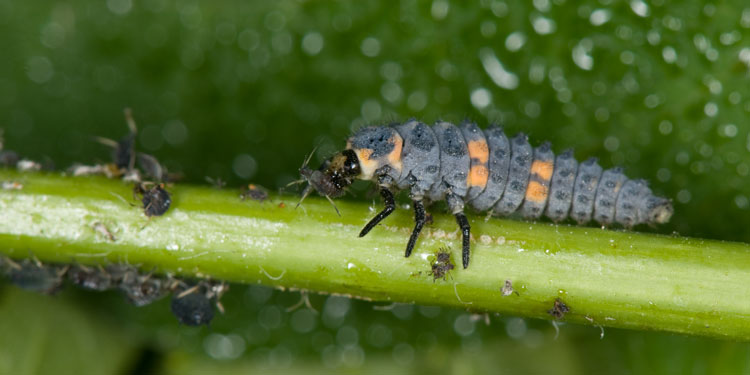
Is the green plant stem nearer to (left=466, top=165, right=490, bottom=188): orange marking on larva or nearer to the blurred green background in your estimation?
(left=466, top=165, right=490, bottom=188): orange marking on larva

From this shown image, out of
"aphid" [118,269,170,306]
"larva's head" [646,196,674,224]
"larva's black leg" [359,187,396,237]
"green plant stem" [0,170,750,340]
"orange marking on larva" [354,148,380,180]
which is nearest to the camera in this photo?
"green plant stem" [0,170,750,340]

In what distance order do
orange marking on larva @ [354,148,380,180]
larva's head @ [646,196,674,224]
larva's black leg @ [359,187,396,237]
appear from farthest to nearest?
1. orange marking on larva @ [354,148,380,180]
2. larva's head @ [646,196,674,224]
3. larva's black leg @ [359,187,396,237]

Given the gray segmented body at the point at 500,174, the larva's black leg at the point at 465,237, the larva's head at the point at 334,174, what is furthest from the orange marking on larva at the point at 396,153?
the larva's black leg at the point at 465,237

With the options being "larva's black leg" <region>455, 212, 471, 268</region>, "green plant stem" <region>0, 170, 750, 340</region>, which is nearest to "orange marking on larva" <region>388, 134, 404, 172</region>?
"green plant stem" <region>0, 170, 750, 340</region>

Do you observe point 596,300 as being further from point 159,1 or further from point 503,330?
point 159,1

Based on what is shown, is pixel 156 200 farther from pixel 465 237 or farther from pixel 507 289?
pixel 507 289

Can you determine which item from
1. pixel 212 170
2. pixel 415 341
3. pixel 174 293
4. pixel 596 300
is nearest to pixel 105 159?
pixel 212 170

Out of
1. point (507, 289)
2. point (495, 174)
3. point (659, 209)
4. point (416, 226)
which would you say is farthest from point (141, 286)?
point (659, 209)

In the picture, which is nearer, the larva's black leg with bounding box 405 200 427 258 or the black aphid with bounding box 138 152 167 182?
the larva's black leg with bounding box 405 200 427 258
